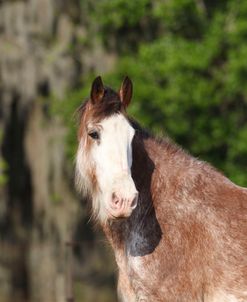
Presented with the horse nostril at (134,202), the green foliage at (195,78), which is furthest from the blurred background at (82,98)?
the horse nostril at (134,202)

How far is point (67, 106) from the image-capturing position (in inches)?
760

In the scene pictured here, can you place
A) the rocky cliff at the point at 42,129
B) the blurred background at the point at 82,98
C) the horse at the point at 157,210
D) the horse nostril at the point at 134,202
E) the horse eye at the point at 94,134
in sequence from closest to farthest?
1. the horse nostril at the point at 134,202
2. the horse at the point at 157,210
3. the horse eye at the point at 94,134
4. the blurred background at the point at 82,98
5. the rocky cliff at the point at 42,129

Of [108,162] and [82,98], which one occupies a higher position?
[82,98]

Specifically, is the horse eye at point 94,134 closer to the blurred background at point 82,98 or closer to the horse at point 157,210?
the horse at point 157,210

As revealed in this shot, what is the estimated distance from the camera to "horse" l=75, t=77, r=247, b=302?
6.57m

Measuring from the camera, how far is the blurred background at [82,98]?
18047mm

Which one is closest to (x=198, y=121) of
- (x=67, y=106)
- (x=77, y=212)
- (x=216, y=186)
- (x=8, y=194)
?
(x=67, y=106)

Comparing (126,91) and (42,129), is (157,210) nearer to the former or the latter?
Result: (126,91)

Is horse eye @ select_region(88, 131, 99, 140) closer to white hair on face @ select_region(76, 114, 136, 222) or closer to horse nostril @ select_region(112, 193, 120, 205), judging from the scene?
white hair on face @ select_region(76, 114, 136, 222)

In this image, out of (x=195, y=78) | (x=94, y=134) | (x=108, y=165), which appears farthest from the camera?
(x=195, y=78)

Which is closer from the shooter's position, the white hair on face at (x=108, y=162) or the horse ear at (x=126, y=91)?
the white hair on face at (x=108, y=162)

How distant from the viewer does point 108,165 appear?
6598mm

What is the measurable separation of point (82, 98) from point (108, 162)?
12.6 m

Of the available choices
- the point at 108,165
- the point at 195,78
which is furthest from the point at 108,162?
the point at 195,78
